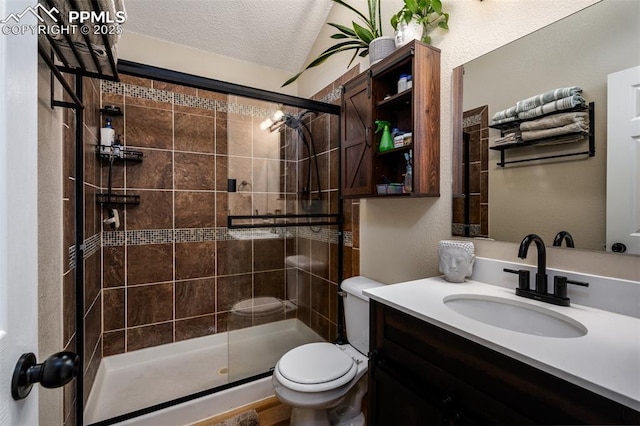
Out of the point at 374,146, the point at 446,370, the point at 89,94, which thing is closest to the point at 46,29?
the point at 89,94

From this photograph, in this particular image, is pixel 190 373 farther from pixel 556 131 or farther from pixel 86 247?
pixel 556 131

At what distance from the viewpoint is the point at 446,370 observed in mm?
843

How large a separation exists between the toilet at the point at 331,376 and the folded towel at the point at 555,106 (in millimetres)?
1145

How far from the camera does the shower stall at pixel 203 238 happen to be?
1.89 meters

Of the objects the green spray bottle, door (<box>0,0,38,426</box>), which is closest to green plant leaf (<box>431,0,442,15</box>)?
the green spray bottle

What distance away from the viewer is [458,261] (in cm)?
123

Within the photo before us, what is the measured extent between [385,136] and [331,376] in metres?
1.26

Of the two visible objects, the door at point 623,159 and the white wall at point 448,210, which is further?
the white wall at point 448,210

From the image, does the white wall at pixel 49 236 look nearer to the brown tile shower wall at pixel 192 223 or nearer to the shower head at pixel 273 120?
the brown tile shower wall at pixel 192 223

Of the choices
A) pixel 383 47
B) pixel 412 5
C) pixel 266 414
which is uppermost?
pixel 412 5

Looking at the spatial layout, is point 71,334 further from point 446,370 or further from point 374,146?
point 374,146

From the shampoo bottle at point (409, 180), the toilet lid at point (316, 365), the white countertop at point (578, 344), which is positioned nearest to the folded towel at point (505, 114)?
the shampoo bottle at point (409, 180)

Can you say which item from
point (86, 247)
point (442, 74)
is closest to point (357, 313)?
point (442, 74)

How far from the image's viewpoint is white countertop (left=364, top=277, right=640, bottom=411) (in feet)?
1.84
